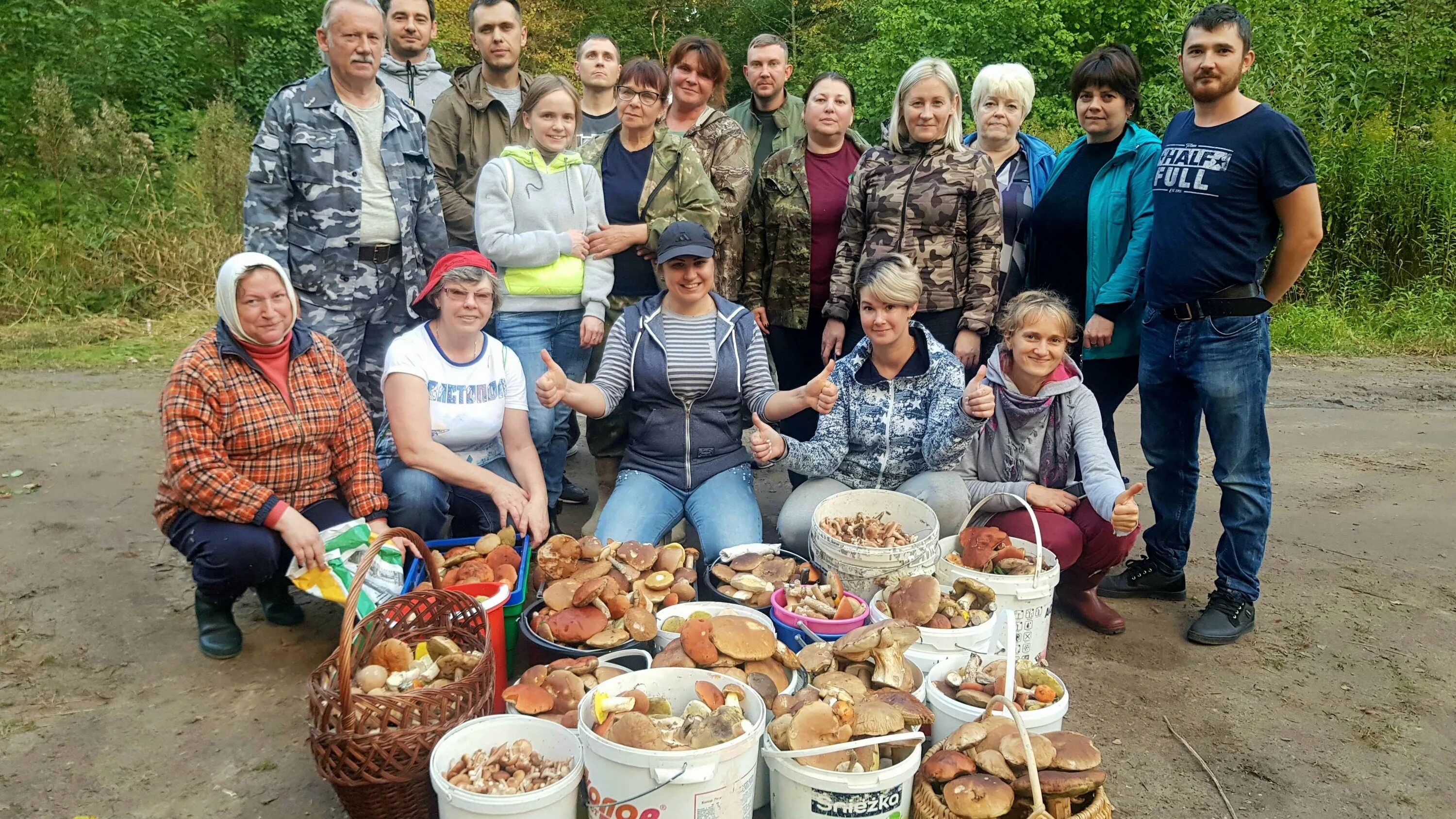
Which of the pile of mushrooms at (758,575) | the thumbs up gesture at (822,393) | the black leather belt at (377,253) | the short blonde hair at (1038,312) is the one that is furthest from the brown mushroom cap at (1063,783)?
the black leather belt at (377,253)

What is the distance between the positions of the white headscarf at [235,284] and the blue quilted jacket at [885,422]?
2190mm

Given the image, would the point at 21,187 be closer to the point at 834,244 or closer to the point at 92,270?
the point at 92,270

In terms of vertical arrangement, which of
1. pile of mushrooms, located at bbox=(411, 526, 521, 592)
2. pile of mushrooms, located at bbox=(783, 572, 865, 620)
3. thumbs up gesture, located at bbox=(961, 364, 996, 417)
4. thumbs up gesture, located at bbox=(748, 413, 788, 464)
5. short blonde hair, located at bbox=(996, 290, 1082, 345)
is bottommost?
pile of mushrooms, located at bbox=(783, 572, 865, 620)

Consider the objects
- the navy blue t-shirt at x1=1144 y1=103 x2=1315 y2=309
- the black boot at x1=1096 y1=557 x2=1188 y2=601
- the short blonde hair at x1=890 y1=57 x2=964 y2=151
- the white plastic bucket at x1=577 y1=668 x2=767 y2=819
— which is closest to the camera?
the white plastic bucket at x1=577 y1=668 x2=767 y2=819

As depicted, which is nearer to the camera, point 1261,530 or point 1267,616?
point 1261,530

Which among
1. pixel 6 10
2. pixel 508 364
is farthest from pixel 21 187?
pixel 508 364

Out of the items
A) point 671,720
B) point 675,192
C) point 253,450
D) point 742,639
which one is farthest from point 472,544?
point 675,192

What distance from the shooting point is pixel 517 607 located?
3492mm

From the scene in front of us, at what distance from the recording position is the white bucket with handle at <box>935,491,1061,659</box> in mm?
3383

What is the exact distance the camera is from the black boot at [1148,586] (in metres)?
4.44

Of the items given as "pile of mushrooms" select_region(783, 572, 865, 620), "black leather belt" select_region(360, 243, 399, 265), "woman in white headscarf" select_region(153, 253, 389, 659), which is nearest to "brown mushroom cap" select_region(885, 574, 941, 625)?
"pile of mushrooms" select_region(783, 572, 865, 620)

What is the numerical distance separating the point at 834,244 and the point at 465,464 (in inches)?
91.6

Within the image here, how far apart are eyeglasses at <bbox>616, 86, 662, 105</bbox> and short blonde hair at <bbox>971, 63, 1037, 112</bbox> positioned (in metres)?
1.65

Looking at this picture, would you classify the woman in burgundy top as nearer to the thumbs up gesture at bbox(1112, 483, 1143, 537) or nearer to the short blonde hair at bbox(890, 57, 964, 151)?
the short blonde hair at bbox(890, 57, 964, 151)
